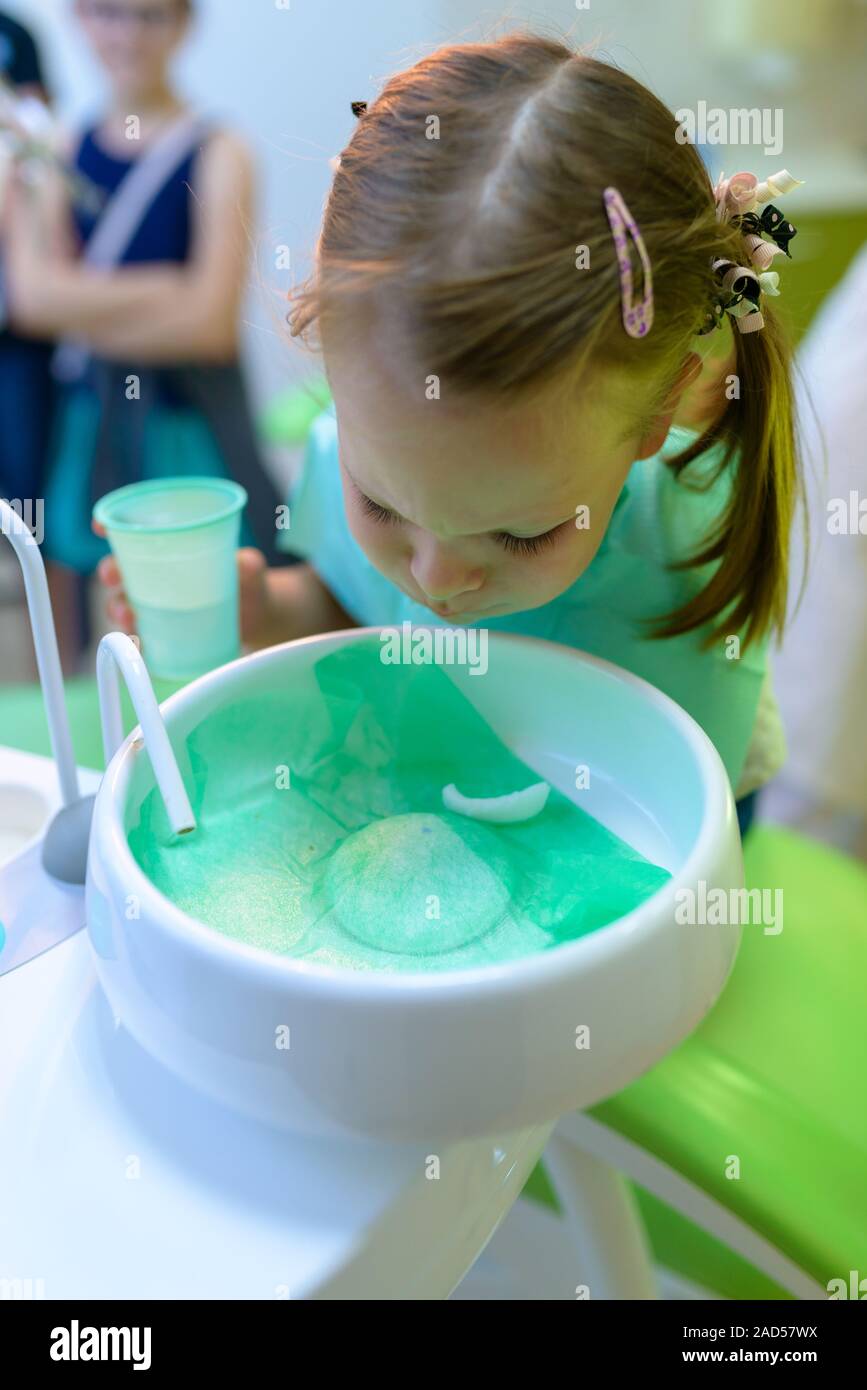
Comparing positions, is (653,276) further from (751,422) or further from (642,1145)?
(642,1145)

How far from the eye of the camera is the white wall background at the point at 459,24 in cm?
240

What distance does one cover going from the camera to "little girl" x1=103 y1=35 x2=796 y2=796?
50cm

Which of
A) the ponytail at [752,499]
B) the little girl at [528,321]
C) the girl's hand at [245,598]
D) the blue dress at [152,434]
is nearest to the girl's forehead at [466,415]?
the little girl at [528,321]

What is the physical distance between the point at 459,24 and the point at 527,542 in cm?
206

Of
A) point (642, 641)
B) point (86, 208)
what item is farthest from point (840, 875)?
point (86, 208)

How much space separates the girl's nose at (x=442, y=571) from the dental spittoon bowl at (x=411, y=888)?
62 millimetres

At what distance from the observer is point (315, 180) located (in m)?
2.29

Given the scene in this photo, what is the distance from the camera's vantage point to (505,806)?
0.62 m

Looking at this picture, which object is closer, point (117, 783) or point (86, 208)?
point (117, 783)

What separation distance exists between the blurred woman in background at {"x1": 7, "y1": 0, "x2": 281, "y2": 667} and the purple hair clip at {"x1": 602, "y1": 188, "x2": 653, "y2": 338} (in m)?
1.19

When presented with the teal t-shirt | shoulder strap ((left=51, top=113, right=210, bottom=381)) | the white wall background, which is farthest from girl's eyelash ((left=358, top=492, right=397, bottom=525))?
the white wall background
